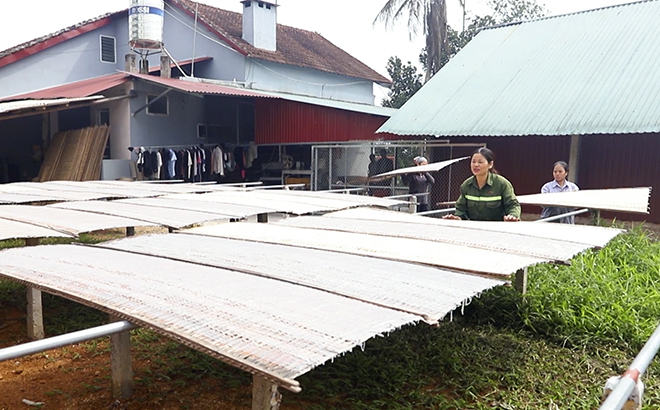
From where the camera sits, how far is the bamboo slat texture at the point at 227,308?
73.1 inches

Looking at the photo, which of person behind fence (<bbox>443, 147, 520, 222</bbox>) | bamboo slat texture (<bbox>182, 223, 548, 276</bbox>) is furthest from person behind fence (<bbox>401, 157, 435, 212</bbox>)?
bamboo slat texture (<bbox>182, 223, 548, 276</bbox>)

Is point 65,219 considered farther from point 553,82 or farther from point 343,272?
point 553,82

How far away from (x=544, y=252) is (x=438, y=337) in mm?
1282

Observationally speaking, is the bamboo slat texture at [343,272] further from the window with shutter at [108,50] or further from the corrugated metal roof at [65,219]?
the window with shutter at [108,50]

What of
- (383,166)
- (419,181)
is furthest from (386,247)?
(383,166)

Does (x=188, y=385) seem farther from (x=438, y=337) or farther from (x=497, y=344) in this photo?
(x=497, y=344)

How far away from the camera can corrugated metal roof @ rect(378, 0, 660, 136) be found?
9.73 meters

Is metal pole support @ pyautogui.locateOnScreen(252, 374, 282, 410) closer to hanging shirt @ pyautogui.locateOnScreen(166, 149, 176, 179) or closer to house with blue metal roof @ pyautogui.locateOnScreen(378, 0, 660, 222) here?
house with blue metal roof @ pyautogui.locateOnScreen(378, 0, 660, 222)

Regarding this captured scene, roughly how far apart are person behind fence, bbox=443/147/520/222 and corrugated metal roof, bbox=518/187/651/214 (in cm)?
22

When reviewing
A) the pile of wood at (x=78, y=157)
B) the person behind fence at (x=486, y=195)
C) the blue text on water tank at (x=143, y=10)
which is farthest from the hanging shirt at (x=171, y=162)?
the person behind fence at (x=486, y=195)

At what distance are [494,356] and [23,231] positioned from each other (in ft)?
11.4

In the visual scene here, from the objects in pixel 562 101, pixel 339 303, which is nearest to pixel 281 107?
pixel 562 101

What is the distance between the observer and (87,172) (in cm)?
1292

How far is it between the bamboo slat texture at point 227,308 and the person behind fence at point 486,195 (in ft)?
9.08
